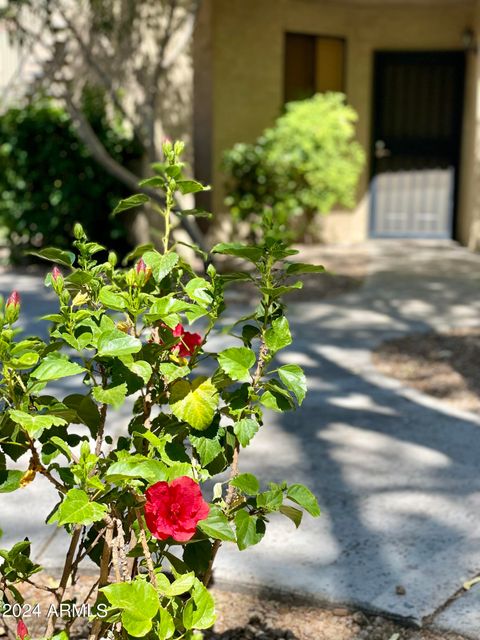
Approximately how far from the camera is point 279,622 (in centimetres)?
253

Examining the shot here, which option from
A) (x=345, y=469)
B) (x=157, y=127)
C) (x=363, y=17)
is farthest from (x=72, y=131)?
(x=345, y=469)

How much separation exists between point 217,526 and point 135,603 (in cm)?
23

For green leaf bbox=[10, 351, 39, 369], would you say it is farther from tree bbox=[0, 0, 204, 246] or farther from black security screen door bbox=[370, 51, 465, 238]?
black security screen door bbox=[370, 51, 465, 238]

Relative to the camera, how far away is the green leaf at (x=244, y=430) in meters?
1.73

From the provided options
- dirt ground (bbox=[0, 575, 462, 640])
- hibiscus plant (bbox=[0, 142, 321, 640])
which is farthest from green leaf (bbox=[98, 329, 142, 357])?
dirt ground (bbox=[0, 575, 462, 640])

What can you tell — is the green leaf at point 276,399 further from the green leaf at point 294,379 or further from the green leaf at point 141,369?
the green leaf at point 141,369

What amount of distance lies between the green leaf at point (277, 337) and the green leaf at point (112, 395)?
12.9 inches

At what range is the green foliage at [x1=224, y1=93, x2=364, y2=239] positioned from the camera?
32.2ft

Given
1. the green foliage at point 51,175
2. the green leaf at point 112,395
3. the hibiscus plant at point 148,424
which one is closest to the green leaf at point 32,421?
the hibiscus plant at point 148,424

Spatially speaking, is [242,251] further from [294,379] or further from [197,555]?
[197,555]

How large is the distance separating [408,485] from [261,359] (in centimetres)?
203

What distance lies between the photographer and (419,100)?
12.3 meters

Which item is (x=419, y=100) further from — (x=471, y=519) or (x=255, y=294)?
(x=471, y=519)

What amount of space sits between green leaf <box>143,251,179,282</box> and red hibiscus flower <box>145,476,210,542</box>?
0.45 metres
